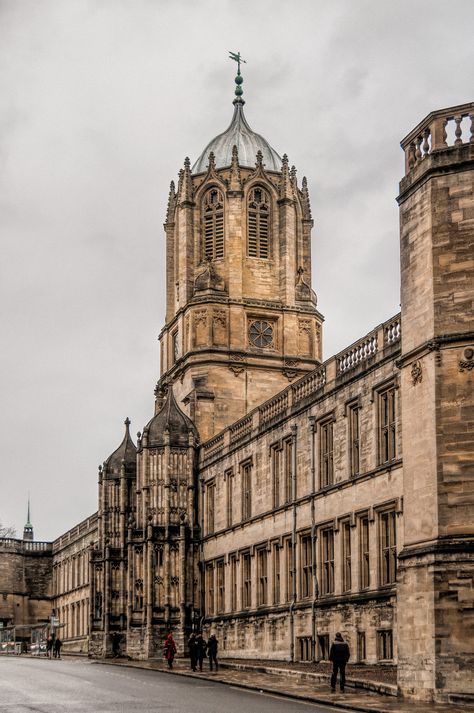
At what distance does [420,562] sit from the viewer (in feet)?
92.5

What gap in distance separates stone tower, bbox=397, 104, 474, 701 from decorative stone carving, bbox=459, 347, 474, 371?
0.02 metres

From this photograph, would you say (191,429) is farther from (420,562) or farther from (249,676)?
(420,562)

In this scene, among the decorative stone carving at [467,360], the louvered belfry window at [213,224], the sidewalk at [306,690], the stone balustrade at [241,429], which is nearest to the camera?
the sidewalk at [306,690]

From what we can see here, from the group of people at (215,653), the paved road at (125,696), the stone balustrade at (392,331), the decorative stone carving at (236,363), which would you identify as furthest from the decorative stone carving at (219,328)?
the paved road at (125,696)

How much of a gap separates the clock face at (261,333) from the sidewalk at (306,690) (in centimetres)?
2366

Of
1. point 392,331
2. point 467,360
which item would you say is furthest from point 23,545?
point 467,360

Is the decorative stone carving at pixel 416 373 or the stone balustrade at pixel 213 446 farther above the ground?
the stone balustrade at pixel 213 446

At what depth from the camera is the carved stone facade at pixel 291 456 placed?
1115 inches

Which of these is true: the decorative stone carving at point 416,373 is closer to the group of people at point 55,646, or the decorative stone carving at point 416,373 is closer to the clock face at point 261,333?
the clock face at point 261,333

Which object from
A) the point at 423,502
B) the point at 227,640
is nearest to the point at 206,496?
the point at 227,640

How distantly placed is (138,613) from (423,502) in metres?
32.6

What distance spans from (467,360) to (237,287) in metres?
38.7

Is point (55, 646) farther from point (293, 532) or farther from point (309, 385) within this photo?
point (309, 385)

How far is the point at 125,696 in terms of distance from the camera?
29.5m
